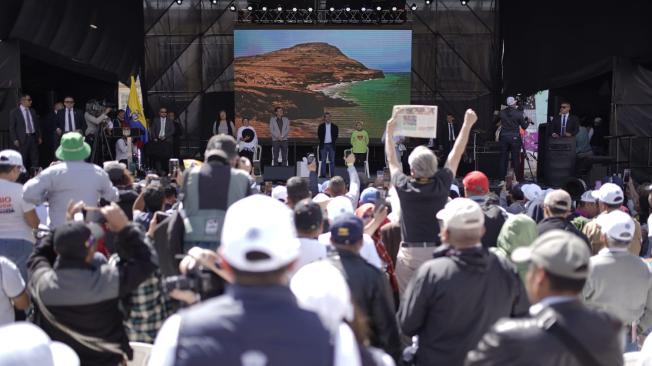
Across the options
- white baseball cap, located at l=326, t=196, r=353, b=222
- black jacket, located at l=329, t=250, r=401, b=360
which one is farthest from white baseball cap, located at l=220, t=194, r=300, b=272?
white baseball cap, located at l=326, t=196, r=353, b=222

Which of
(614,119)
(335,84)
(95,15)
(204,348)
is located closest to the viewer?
(204,348)

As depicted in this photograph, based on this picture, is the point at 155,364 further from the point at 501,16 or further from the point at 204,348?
the point at 501,16

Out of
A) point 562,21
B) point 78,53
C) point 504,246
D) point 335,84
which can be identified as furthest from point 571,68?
point 504,246

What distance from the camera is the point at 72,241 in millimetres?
3023

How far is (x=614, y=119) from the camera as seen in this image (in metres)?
11.8

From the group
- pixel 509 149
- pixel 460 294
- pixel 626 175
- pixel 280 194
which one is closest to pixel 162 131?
pixel 509 149

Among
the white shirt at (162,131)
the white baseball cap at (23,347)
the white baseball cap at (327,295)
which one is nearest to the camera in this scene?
the white baseball cap at (23,347)

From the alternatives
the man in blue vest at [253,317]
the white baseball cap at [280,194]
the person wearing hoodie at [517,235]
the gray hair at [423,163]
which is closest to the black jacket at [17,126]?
the white baseball cap at [280,194]

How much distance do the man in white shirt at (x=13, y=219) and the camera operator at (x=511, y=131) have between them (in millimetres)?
9417

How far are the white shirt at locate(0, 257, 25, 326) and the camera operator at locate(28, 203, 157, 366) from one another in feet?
1.09

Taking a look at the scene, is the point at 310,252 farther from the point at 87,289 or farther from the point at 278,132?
the point at 278,132

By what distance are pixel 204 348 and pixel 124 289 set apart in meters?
1.61

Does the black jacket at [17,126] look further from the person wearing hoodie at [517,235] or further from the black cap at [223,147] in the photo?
the person wearing hoodie at [517,235]

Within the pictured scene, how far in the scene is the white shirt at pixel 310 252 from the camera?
3.44 meters
